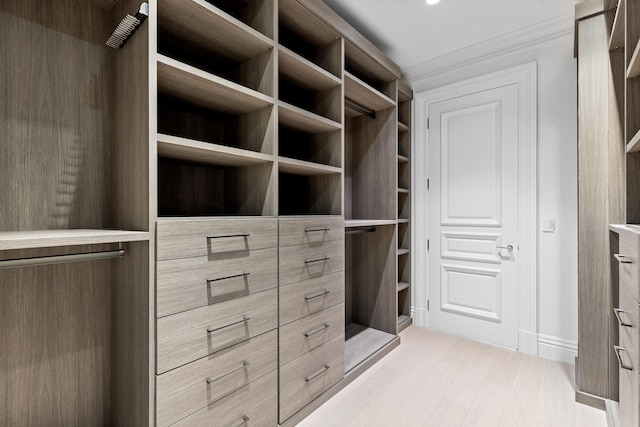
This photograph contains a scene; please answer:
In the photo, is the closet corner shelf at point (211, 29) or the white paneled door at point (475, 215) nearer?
the closet corner shelf at point (211, 29)

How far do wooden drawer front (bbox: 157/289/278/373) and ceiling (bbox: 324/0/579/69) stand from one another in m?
2.00

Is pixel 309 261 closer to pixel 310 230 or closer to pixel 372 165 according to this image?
pixel 310 230

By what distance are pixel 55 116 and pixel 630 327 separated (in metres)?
2.45

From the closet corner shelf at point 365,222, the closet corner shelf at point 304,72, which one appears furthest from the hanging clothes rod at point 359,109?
the closet corner shelf at point 365,222

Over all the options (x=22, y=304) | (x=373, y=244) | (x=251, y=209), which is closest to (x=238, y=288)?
(x=251, y=209)

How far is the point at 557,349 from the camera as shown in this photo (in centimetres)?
245

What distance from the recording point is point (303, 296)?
1785mm

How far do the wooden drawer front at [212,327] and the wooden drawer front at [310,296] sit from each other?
8cm

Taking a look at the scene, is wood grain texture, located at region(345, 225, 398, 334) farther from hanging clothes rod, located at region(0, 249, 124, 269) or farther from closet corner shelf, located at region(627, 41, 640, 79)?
hanging clothes rod, located at region(0, 249, 124, 269)

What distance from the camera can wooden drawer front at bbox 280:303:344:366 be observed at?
1.67 metres

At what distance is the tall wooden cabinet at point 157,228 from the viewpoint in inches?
46.6

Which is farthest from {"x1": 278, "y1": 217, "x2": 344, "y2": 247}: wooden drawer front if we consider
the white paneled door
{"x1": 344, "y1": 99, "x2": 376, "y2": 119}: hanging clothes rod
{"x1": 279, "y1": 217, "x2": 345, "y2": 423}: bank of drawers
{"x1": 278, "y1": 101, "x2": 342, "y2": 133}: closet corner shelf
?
the white paneled door

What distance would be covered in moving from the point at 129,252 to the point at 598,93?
267cm

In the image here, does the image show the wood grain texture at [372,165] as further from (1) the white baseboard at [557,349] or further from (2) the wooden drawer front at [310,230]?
(1) the white baseboard at [557,349]
